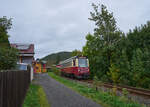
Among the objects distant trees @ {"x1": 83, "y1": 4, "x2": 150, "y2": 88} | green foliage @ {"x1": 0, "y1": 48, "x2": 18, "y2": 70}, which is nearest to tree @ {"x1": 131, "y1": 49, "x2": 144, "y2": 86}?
distant trees @ {"x1": 83, "y1": 4, "x2": 150, "y2": 88}

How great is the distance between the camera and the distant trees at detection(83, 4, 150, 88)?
52.6ft

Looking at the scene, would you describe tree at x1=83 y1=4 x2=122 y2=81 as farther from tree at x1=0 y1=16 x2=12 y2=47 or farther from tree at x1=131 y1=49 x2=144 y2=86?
tree at x1=0 y1=16 x2=12 y2=47

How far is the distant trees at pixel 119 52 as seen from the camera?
52.6 feet

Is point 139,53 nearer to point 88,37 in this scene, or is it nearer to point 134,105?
point 134,105

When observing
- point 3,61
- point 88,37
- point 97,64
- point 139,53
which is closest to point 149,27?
point 139,53

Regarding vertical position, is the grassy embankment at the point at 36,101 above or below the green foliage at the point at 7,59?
below

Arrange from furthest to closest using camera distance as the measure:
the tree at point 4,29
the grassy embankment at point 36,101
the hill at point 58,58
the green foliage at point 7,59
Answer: the hill at point 58,58
the tree at point 4,29
the green foliage at point 7,59
the grassy embankment at point 36,101

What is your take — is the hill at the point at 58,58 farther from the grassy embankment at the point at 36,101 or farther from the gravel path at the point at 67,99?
the grassy embankment at the point at 36,101

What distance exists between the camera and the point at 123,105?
7223 millimetres

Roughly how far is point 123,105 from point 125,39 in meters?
15.9

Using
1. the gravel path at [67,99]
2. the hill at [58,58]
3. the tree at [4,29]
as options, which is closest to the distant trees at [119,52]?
the gravel path at [67,99]

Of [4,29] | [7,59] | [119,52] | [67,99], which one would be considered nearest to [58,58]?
[119,52]

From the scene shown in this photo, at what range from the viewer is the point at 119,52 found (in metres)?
21.7

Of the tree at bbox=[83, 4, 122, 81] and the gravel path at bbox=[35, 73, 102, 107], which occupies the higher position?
the tree at bbox=[83, 4, 122, 81]
